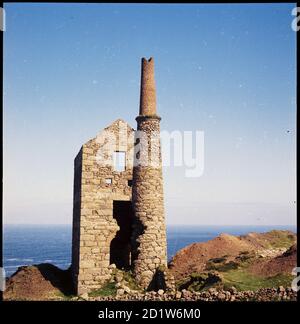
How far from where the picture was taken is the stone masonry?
18859 mm

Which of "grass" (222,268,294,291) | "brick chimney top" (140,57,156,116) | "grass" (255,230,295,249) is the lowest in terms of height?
"grass" (255,230,295,249)

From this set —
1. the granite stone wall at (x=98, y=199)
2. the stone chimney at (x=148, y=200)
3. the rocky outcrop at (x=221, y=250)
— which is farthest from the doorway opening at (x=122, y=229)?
the rocky outcrop at (x=221, y=250)

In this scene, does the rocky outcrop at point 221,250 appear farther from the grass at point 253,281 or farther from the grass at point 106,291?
the grass at point 106,291

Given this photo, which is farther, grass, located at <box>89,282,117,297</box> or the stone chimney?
the stone chimney

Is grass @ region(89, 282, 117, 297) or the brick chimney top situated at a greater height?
the brick chimney top

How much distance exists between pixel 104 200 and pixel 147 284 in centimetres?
440

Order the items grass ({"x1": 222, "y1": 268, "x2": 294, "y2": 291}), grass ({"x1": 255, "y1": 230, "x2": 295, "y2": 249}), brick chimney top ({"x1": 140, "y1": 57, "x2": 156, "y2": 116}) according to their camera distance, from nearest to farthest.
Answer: grass ({"x1": 222, "y1": 268, "x2": 294, "y2": 291}) → brick chimney top ({"x1": 140, "y1": 57, "x2": 156, "y2": 116}) → grass ({"x1": 255, "y1": 230, "x2": 295, "y2": 249})

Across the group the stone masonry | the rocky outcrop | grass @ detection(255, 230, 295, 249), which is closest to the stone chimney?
the stone masonry

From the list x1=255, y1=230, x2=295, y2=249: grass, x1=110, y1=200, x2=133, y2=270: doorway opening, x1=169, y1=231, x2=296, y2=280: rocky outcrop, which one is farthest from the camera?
x1=255, y1=230, x2=295, y2=249: grass

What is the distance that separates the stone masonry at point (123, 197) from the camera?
18859 millimetres

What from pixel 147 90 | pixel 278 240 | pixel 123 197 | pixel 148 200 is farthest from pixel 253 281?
pixel 278 240

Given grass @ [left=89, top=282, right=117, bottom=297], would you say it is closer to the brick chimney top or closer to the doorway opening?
the doorway opening
